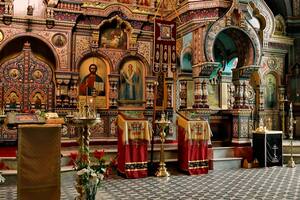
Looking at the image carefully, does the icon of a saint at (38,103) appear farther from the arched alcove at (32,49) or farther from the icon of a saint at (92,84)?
the icon of a saint at (92,84)

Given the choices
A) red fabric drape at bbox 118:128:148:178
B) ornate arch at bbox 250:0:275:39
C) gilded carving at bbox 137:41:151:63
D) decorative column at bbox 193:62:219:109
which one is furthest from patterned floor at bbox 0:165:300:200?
ornate arch at bbox 250:0:275:39

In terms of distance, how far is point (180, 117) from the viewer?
341 inches

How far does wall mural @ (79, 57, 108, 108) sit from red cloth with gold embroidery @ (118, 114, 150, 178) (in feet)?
10.9

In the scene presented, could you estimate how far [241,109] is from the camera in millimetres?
10578

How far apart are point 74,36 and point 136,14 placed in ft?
7.23

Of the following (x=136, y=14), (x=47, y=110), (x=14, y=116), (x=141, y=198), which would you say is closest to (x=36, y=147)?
(x=14, y=116)

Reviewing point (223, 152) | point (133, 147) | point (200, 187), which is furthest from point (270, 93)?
point (200, 187)

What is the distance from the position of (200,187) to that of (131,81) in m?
5.55

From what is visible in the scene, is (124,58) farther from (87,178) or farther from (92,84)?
(87,178)

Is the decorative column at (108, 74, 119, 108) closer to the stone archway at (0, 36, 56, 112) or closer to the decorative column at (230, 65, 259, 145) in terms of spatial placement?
the stone archway at (0, 36, 56, 112)

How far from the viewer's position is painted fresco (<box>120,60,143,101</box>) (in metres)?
11.4

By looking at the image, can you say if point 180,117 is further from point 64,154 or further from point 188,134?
point 64,154

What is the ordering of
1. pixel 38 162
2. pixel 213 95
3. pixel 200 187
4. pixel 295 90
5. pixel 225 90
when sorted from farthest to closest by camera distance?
pixel 295 90
pixel 225 90
pixel 213 95
pixel 200 187
pixel 38 162

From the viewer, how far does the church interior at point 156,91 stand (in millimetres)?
7637
